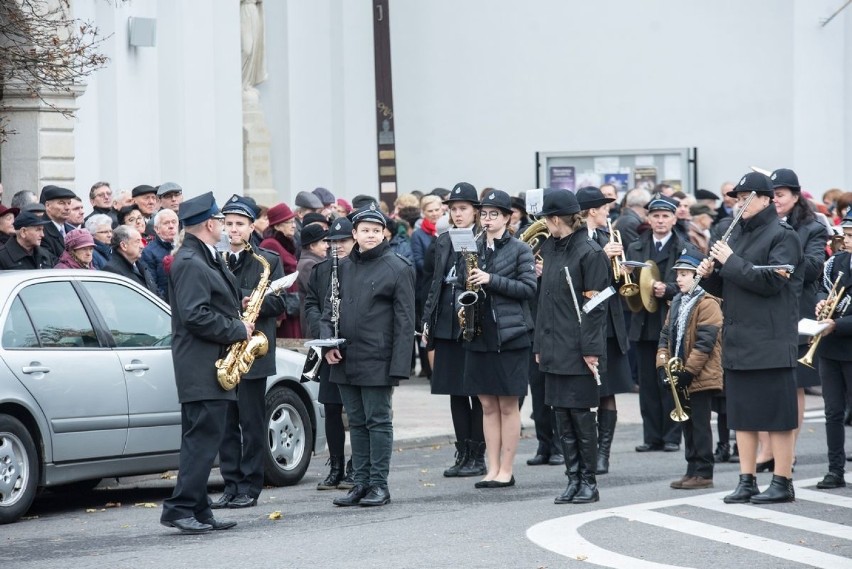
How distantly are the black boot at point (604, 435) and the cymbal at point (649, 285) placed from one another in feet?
3.96

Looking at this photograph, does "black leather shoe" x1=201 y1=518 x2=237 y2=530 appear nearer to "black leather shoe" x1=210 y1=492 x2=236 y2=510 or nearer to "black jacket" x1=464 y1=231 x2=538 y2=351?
"black leather shoe" x1=210 y1=492 x2=236 y2=510

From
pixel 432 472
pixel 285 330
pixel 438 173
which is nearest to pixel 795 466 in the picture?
pixel 432 472

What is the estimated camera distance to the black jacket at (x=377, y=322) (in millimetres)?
10867

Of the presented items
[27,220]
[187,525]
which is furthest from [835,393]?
[27,220]

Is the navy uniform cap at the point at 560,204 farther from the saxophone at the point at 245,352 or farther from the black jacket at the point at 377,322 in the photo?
the saxophone at the point at 245,352

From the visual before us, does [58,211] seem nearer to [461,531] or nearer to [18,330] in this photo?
[18,330]

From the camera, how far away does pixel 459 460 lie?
12.8 m

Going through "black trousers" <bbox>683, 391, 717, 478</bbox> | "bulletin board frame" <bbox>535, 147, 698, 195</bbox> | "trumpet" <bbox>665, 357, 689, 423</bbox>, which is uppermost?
"bulletin board frame" <bbox>535, 147, 698, 195</bbox>

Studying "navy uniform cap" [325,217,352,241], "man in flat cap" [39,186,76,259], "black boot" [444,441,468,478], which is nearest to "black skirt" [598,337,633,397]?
"black boot" [444,441,468,478]

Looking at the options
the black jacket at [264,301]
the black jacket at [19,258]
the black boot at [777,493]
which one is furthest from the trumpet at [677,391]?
the black jacket at [19,258]

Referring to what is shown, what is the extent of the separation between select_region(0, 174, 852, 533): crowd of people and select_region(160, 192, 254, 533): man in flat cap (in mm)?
12

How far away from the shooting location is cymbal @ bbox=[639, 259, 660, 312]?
45.1 ft

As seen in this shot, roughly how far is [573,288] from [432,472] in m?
2.84

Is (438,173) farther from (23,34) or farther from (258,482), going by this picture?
(258,482)
